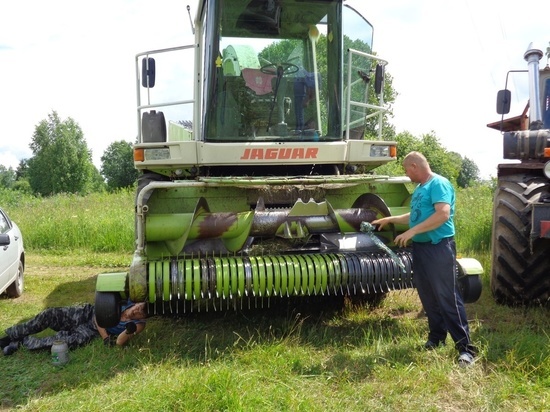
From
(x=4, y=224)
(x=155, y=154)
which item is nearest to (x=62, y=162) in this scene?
(x=4, y=224)

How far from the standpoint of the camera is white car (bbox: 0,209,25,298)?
19.7 feet

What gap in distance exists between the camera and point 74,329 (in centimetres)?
465

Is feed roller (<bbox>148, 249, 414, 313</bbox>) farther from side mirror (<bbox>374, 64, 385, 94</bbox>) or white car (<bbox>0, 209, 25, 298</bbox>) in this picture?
white car (<bbox>0, 209, 25, 298</bbox>)

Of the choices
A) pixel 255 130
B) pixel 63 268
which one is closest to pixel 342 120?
pixel 255 130

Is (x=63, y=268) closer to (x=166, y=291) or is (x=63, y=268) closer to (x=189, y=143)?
(x=189, y=143)

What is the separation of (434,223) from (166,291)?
6.61 feet

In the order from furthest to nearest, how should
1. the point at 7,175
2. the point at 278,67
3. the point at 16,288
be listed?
1. the point at 7,175
2. the point at 16,288
3. the point at 278,67

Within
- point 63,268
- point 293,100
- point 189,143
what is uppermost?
point 293,100

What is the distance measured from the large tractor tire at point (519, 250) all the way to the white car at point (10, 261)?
4952mm

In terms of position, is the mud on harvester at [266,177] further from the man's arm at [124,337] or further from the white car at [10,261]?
the white car at [10,261]

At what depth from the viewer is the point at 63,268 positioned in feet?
28.0

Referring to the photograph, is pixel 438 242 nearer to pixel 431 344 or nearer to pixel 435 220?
pixel 435 220

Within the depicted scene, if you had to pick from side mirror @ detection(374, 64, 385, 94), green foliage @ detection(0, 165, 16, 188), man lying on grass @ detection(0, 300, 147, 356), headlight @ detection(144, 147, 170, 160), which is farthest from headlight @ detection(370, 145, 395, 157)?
green foliage @ detection(0, 165, 16, 188)

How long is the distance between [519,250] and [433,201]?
1444 millimetres
